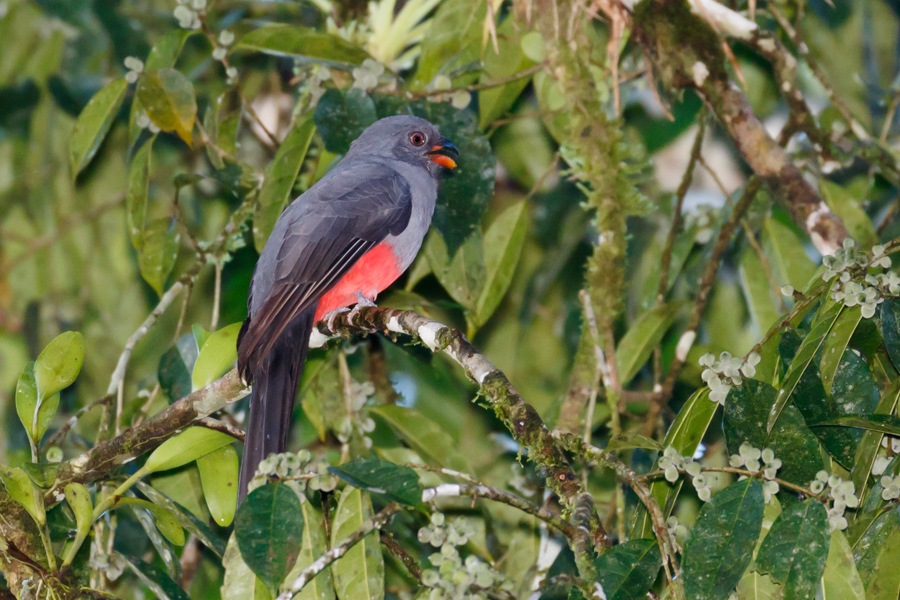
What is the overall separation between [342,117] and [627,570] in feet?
6.85

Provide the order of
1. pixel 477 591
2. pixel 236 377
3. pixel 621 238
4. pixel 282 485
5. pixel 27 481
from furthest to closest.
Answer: pixel 621 238 < pixel 236 377 < pixel 27 481 < pixel 282 485 < pixel 477 591

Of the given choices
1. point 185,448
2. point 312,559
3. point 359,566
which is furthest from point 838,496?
point 185,448

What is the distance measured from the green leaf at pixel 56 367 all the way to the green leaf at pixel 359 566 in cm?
93

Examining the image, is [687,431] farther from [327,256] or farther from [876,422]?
[327,256]

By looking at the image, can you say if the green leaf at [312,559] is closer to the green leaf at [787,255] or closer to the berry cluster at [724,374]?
the berry cluster at [724,374]

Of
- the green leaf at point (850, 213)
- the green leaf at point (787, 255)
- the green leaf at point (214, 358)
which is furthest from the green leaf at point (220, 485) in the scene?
the green leaf at point (850, 213)

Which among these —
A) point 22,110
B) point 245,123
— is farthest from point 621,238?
point 22,110

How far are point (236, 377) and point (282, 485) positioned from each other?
964 millimetres

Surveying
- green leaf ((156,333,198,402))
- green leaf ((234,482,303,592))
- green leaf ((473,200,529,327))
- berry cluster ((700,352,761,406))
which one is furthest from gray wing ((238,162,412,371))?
berry cluster ((700,352,761,406))

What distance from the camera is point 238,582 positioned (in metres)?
2.21

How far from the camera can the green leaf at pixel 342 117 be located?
3.31 m

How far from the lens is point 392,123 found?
424 centimetres

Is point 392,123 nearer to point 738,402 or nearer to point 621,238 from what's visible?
point 621,238

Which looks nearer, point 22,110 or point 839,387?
point 839,387
